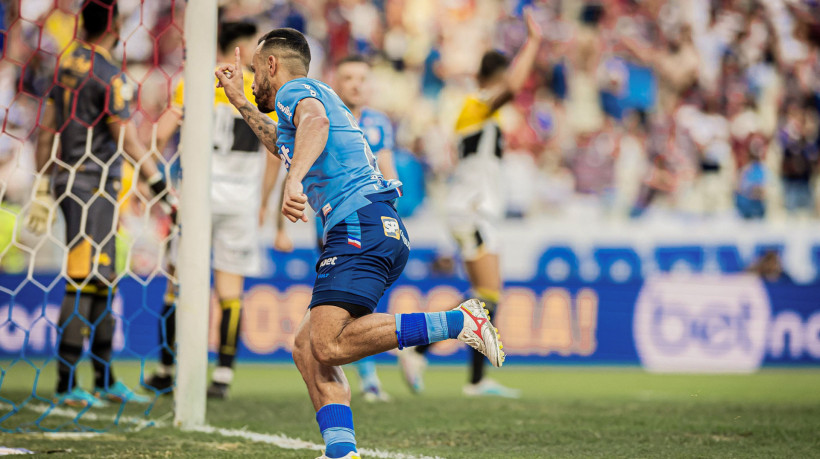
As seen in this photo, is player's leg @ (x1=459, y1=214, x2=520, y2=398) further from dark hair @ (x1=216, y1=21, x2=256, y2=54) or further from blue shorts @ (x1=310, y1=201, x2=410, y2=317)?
blue shorts @ (x1=310, y1=201, x2=410, y2=317)

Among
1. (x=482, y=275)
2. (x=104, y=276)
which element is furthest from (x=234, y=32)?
(x=482, y=275)

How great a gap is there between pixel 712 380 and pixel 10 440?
278 inches

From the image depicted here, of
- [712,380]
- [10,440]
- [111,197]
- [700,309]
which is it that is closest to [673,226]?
[700,309]

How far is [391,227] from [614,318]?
7.73 meters

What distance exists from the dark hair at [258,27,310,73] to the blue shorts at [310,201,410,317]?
749 mm

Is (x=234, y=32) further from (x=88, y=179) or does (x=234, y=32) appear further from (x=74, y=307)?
(x=74, y=307)

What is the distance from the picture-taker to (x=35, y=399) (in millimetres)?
6547

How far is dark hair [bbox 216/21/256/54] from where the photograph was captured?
6871mm

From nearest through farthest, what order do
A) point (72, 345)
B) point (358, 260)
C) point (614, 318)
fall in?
point (358, 260) < point (72, 345) < point (614, 318)

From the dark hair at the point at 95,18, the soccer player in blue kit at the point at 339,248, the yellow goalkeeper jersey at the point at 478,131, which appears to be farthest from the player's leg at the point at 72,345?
the yellow goalkeeper jersey at the point at 478,131

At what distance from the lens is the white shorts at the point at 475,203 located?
7676 mm

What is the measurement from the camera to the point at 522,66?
7.07 m

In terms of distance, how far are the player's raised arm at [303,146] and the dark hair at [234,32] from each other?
10.8 feet

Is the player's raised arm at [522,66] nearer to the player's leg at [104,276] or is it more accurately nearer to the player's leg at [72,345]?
the player's leg at [104,276]
